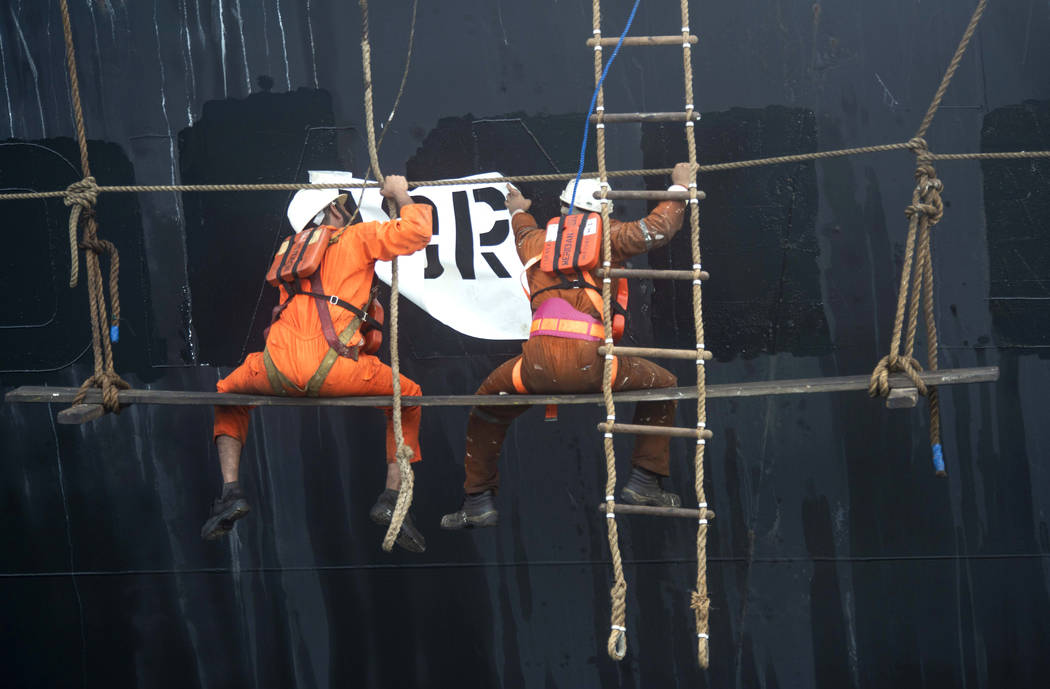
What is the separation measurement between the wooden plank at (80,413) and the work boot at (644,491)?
7.05ft

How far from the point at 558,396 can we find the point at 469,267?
105 centimetres

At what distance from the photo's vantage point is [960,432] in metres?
4.32

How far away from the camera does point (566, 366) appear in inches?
153

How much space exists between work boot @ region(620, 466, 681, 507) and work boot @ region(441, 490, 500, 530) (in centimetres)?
56

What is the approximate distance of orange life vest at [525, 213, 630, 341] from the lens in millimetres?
3812

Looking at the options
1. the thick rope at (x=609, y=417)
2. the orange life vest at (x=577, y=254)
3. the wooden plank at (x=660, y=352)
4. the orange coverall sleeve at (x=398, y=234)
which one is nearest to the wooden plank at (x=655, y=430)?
the thick rope at (x=609, y=417)

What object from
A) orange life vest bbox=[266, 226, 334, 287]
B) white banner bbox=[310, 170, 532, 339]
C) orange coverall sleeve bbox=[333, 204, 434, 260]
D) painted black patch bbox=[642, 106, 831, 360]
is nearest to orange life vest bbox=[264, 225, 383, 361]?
orange life vest bbox=[266, 226, 334, 287]

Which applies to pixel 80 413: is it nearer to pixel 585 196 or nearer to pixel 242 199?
pixel 242 199

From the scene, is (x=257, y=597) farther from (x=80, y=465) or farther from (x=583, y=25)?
(x=583, y=25)

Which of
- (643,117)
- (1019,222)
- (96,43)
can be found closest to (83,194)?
(96,43)

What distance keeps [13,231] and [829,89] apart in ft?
12.9

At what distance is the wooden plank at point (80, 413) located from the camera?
12.3 ft

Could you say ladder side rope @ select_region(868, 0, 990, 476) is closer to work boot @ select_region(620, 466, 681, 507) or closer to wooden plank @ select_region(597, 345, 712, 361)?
wooden plank @ select_region(597, 345, 712, 361)

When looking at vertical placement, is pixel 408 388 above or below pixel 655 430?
above
